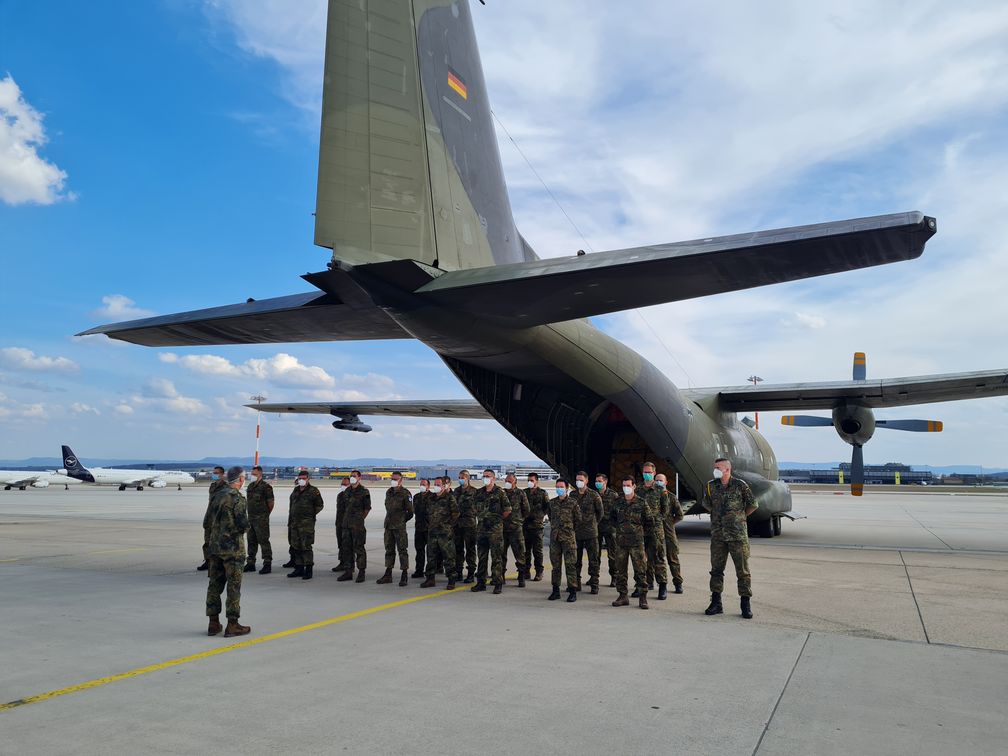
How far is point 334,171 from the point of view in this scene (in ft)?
23.2

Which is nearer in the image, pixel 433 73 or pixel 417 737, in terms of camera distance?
pixel 417 737

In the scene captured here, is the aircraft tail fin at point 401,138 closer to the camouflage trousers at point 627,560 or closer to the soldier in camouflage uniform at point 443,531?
the soldier in camouflage uniform at point 443,531

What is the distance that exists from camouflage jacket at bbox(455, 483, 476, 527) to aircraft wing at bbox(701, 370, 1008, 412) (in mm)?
8120

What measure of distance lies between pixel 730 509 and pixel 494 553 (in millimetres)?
2870

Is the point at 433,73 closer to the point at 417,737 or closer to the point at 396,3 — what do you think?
the point at 396,3

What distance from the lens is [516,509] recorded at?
28.1 ft

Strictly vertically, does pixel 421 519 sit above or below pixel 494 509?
below

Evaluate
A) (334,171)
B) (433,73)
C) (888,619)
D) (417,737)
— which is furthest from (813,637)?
(433,73)

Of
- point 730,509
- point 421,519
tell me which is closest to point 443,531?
point 421,519

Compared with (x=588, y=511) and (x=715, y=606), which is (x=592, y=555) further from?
(x=715, y=606)

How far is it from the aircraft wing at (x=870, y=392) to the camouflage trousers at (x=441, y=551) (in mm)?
8609

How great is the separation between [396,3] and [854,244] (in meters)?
5.44

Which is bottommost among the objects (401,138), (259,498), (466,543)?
(466,543)

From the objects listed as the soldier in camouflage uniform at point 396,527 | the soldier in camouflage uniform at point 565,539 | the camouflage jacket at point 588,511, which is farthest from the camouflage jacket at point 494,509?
the soldier in camouflage uniform at point 396,527
